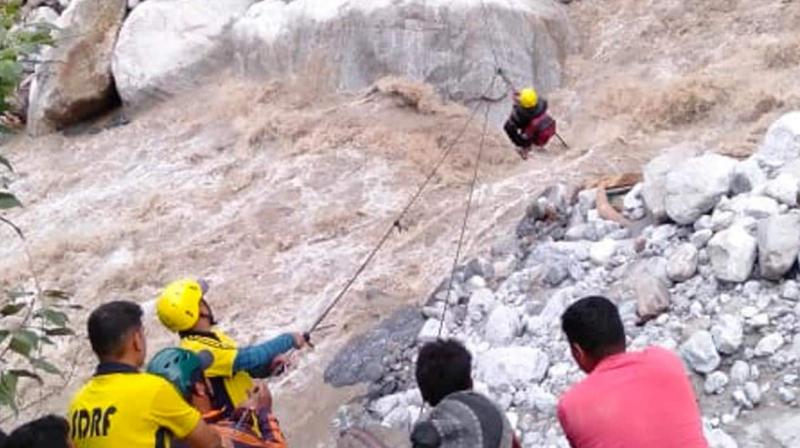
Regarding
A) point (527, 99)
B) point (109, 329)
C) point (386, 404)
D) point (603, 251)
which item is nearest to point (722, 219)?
point (603, 251)

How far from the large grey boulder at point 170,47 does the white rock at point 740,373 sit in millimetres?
8932

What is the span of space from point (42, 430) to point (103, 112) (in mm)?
11216

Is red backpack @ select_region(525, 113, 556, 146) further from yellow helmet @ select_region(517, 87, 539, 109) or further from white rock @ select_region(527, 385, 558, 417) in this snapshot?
white rock @ select_region(527, 385, 558, 417)

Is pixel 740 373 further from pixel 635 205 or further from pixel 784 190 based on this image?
pixel 635 205


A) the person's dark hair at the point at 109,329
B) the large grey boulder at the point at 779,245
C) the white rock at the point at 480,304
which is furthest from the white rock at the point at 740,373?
the person's dark hair at the point at 109,329

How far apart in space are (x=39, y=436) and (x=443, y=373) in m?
0.99

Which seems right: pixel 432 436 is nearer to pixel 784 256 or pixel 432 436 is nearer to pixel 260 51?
pixel 784 256

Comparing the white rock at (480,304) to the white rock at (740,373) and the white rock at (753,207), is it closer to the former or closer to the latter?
the white rock at (753,207)

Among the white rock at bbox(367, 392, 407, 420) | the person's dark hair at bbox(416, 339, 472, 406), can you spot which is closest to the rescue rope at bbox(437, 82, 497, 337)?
the white rock at bbox(367, 392, 407, 420)

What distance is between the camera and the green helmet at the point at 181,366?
367 cm

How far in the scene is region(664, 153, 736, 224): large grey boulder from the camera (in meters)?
5.41

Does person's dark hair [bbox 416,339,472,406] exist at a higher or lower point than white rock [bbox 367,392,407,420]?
higher

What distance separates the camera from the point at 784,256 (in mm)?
4789

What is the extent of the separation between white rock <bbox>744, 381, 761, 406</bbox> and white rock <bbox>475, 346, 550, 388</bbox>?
3.04 ft
